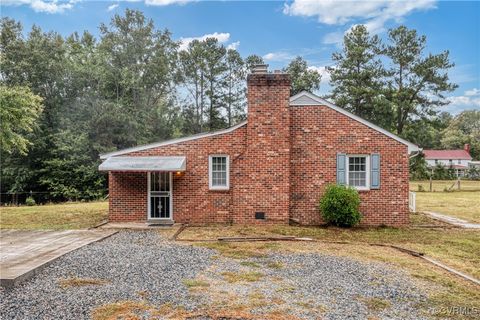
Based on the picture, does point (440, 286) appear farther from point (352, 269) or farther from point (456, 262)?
point (456, 262)

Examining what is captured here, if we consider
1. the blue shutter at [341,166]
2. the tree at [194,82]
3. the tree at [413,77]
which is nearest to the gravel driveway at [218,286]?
the blue shutter at [341,166]

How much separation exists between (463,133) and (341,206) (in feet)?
251

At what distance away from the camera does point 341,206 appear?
1109cm

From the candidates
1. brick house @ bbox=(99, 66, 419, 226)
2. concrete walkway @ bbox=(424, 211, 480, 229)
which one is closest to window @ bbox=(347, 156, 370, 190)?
brick house @ bbox=(99, 66, 419, 226)

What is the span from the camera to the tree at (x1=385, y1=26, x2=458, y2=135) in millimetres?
33531

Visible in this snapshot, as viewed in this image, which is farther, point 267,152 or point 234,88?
point 234,88

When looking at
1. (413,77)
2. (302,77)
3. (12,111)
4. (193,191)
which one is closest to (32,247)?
(193,191)

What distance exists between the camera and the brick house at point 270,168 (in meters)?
11.5

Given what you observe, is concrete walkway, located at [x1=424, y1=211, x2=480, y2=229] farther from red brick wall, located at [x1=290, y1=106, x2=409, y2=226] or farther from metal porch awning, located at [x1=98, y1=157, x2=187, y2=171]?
metal porch awning, located at [x1=98, y1=157, x2=187, y2=171]

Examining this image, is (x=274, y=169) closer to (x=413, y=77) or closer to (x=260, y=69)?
(x=260, y=69)

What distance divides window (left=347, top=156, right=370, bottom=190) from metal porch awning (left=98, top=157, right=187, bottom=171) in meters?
5.57

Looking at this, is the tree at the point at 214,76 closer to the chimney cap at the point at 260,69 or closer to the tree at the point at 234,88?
the tree at the point at 234,88

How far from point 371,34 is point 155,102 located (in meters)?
22.9

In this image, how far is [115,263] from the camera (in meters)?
6.81
